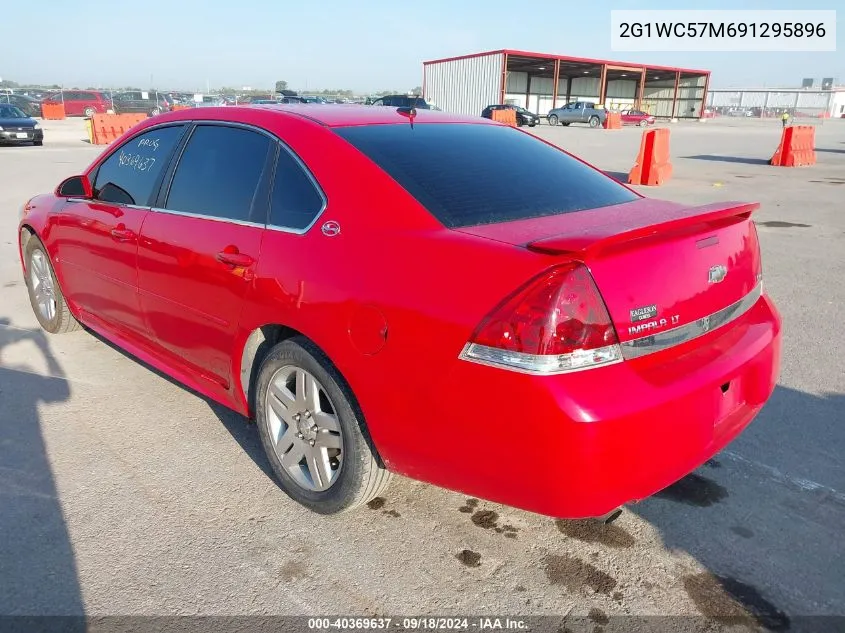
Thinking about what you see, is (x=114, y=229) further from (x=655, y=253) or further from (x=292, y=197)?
(x=655, y=253)

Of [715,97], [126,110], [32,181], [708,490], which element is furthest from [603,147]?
[715,97]

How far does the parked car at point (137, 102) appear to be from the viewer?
38812 millimetres

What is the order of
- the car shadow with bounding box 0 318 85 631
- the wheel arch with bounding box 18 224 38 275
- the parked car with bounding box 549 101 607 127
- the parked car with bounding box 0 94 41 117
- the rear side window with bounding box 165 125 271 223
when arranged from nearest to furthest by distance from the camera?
the car shadow with bounding box 0 318 85 631 < the rear side window with bounding box 165 125 271 223 < the wheel arch with bounding box 18 224 38 275 < the parked car with bounding box 0 94 41 117 < the parked car with bounding box 549 101 607 127

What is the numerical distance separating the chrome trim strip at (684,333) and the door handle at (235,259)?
5.14 feet

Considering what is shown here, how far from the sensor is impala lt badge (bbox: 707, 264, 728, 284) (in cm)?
233

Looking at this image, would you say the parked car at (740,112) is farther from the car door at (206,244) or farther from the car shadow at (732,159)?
the car door at (206,244)

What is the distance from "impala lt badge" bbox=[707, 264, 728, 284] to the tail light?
0.57 metres

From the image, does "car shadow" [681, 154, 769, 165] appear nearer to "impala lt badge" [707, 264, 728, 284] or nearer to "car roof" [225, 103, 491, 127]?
"car roof" [225, 103, 491, 127]

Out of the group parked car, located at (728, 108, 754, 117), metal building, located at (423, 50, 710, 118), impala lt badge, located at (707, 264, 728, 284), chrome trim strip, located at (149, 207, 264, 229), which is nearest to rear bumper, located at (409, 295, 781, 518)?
impala lt badge, located at (707, 264, 728, 284)

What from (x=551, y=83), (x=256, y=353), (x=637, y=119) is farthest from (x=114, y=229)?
(x=551, y=83)

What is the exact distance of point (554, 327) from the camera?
6.38 ft

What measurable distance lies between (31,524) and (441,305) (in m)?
1.97

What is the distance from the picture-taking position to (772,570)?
7.93 feet

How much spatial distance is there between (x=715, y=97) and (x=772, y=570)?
98641 mm
